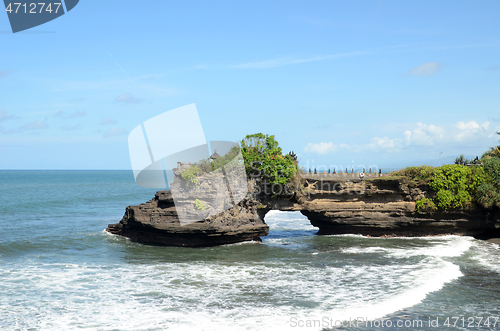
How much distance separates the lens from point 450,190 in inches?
868

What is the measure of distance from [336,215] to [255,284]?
33.8ft

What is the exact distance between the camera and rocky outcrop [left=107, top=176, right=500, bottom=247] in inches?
817

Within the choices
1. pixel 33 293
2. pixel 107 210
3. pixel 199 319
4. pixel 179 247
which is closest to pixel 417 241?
pixel 179 247

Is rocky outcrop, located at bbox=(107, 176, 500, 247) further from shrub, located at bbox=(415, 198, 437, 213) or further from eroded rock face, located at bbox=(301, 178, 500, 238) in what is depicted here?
shrub, located at bbox=(415, 198, 437, 213)

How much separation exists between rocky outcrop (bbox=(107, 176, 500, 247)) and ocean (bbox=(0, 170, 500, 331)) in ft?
2.80

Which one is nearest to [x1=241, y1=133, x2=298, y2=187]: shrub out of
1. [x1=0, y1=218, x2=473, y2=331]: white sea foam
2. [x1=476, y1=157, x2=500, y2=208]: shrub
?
[x1=0, y1=218, x2=473, y2=331]: white sea foam

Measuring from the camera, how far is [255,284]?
14.1 metres

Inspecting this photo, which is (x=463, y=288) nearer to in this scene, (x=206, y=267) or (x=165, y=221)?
(x=206, y=267)

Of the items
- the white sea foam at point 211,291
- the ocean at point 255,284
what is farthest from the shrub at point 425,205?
the white sea foam at point 211,291

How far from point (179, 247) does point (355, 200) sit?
36.8 ft

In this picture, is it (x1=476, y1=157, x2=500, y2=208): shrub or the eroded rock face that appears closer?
(x1=476, y1=157, x2=500, y2=208): shrub

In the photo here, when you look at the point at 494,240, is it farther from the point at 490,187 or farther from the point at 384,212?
the point at 384,212

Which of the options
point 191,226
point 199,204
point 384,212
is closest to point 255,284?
point 191,226

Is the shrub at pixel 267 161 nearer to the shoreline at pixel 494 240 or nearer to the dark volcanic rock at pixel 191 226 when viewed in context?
the dark volcanic rock at pixel 191 226
